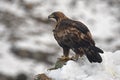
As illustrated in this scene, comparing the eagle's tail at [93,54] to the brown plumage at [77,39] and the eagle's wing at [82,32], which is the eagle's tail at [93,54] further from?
the eagle's wing at [82,32]

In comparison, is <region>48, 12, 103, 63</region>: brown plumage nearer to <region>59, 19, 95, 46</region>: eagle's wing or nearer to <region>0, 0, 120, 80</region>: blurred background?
<region>59, 19, 95, 46</region>: eagle's wing

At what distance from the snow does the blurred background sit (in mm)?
22020

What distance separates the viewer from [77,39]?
37.2 ft

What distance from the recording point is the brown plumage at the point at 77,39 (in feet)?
36.7

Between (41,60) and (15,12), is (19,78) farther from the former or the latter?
(15,12)

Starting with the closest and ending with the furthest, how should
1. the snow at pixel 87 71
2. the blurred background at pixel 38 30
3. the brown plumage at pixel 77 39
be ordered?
1. the snow at pixel 87 71
2. the brown plumage at pixel 77 39
3. the blurred background at pixel 38 30

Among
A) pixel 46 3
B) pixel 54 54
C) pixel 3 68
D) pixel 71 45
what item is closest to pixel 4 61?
pixel 3 68

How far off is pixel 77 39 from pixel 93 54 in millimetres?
496

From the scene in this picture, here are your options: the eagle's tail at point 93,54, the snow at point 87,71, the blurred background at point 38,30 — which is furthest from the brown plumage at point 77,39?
the blurred background at point 38,30

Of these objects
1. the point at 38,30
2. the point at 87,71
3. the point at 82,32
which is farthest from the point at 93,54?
the point at 38,30

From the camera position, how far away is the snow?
11.0m

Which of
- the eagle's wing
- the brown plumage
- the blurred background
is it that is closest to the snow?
the brown plumage

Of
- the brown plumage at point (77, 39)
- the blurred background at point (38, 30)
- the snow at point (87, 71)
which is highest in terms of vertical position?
the blurred background at point (38, 30)

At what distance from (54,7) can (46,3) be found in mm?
2230
